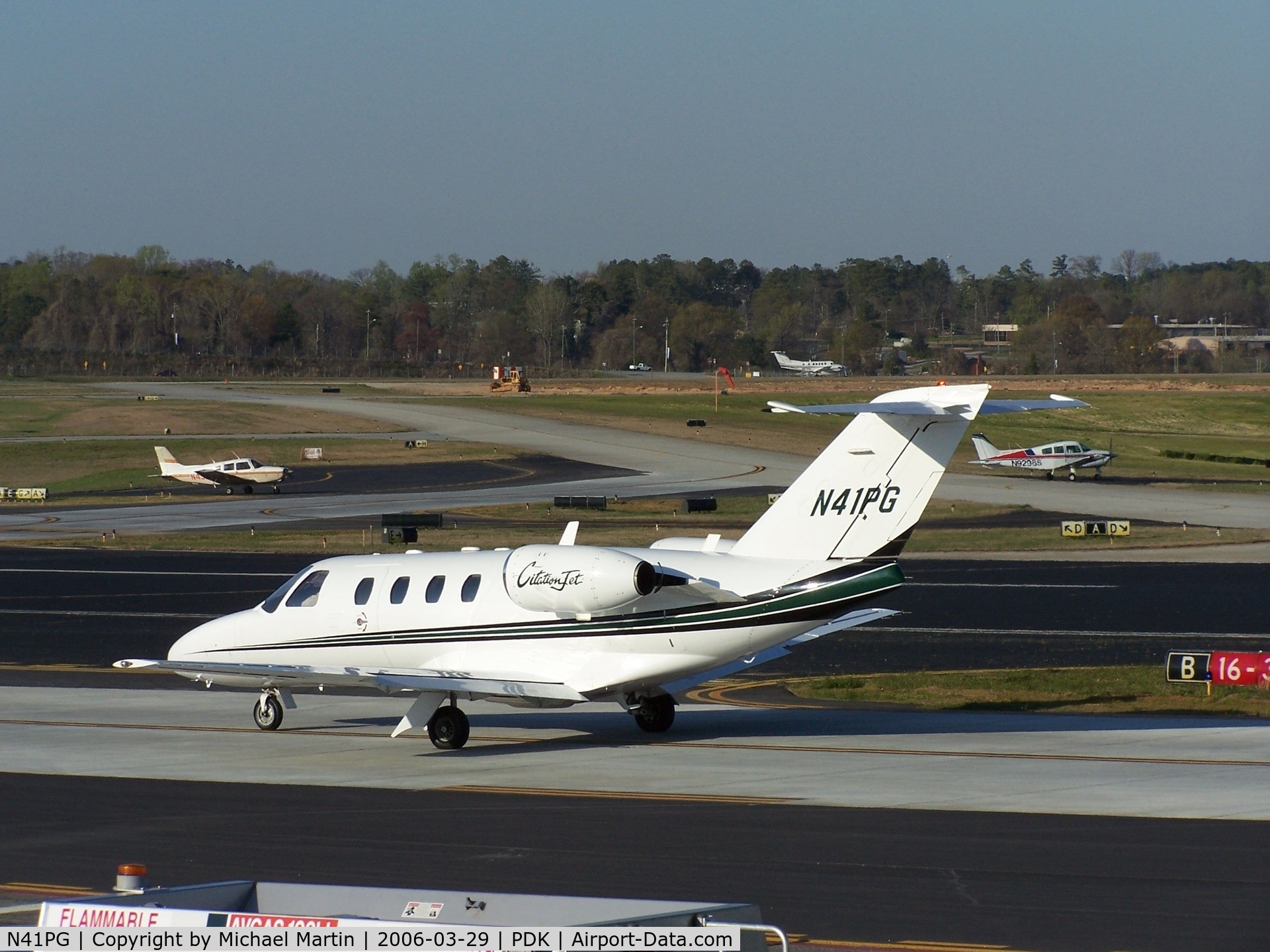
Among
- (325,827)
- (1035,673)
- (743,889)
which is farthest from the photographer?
(1035,673)

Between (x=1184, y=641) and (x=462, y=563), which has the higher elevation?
(x=462, y=563)

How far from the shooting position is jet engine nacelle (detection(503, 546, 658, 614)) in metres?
20.1

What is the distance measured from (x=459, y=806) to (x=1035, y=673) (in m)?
14.0

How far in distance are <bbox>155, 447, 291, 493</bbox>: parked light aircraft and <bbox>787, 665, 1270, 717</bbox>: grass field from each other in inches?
1929

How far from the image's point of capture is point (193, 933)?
18.2 feet

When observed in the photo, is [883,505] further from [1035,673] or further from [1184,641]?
[1184,641]

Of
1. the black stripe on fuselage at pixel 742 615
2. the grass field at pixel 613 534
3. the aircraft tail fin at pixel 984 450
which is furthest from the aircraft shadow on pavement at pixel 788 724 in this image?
the aircraft tail fin at pixel 984 450

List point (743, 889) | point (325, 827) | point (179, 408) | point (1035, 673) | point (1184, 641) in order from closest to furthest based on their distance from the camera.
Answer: point (743, 889)
point (325, 827)
point (1035, 673)
point (1184, 641)
point (179, 408)

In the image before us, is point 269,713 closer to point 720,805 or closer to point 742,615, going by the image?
point 742,615

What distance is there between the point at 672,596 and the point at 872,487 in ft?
10.5

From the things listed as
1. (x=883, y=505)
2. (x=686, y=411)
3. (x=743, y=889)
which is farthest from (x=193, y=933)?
(x=686, y=411)

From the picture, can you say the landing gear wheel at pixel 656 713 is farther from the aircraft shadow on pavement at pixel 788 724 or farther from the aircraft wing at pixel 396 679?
the aircraft wing at pixel 396 679

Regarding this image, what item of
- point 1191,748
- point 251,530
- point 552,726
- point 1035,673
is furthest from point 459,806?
point 251,530

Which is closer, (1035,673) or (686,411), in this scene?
(1035,673)
